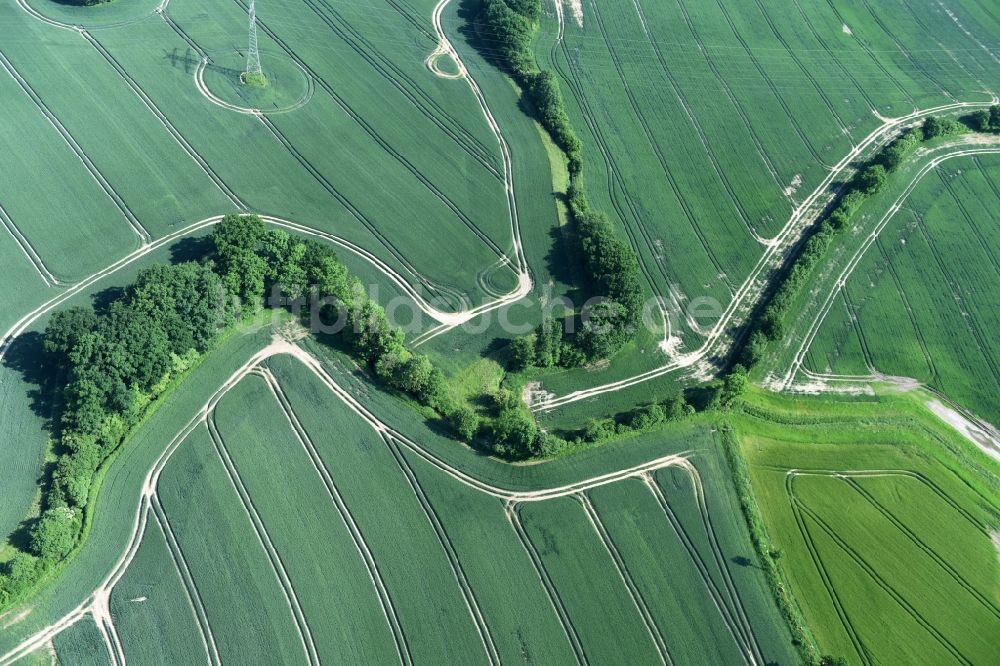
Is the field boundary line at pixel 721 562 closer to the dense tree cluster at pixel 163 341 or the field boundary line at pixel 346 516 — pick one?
the dense tree cluster at pixel 163 341

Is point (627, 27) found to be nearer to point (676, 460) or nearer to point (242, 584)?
point (676, 460)

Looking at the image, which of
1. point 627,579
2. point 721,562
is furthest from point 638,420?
point 627,579

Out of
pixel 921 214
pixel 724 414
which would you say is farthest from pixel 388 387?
pixel 921 214

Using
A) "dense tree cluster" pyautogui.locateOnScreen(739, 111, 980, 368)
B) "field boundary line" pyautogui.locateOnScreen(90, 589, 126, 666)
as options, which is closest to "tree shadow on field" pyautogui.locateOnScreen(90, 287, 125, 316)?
"field boundary line" pyautogui.locateOnScreen(90, 589, 126, 666)

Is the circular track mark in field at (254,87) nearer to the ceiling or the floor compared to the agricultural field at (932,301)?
nearer to the ceiling

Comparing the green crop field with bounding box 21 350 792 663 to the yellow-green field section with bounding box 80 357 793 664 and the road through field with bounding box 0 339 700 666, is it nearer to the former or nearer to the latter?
the yellow-green field section with bounding box 80 357 793 664

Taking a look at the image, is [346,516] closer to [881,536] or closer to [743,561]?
[743,561]

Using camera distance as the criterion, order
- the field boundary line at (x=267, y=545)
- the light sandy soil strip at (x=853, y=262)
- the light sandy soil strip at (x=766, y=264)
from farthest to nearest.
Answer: the light sandy soil strip at (x=853, y=262) → the light sandy soil strip at (x=766, y=264) → the field boundary line at (x=267, y=545)

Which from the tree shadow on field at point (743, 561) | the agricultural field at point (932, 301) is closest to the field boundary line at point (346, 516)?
the tree shadow on field at point (743, 561)
